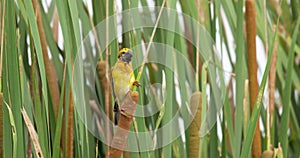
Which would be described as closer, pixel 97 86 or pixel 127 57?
pixel 127 57

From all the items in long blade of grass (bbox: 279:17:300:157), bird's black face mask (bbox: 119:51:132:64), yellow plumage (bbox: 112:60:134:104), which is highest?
bird's black face mask (bbox: 119:51:132:64)

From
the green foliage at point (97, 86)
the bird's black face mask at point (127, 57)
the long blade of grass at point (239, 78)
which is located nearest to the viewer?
the bird's black face mask at point (127, 57)

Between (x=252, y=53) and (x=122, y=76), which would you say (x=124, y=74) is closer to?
(x=122, y=76)

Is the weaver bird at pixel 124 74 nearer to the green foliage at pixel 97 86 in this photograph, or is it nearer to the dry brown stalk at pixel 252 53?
the green foliage at pixel 97 86

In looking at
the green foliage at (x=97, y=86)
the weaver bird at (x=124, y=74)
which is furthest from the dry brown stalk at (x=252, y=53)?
the weaver bird at (x=124, y=74)

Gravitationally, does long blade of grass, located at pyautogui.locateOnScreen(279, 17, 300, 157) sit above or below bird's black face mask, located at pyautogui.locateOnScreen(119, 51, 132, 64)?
below

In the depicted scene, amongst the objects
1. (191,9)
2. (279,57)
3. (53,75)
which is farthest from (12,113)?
(279,57)

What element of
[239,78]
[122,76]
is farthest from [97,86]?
[122,76]

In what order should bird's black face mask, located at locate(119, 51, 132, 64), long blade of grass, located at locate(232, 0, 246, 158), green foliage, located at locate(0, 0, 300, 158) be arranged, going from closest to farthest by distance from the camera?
1. bird's black face mask, located at locate(119, 51, 132, 64)
2. green foliage, located at locate(0, 0, 300, 158)
3. long blade of grass, located at locate(232, 0, 246, 158)

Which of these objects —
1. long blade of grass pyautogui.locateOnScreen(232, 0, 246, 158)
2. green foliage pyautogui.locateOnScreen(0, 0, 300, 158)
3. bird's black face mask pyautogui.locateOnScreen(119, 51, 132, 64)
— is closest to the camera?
bird's black face mask pyautogui.locateOnScreen(119, 51, 132, 64)

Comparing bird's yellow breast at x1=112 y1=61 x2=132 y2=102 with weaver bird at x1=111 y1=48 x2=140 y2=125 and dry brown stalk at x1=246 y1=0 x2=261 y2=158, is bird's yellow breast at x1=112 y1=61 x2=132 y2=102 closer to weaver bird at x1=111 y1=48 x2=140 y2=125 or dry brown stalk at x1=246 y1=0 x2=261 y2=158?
weaver bird at x1=111 y1=48 x2=140 y2=125

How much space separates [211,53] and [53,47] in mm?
234

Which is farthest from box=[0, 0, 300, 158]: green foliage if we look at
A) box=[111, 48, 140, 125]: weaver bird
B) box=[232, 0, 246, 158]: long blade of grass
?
box=[111, 48, 140, 125]: weaver bird

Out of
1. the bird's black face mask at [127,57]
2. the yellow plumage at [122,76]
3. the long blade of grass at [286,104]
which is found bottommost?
the long blade of grass at [286,104]
